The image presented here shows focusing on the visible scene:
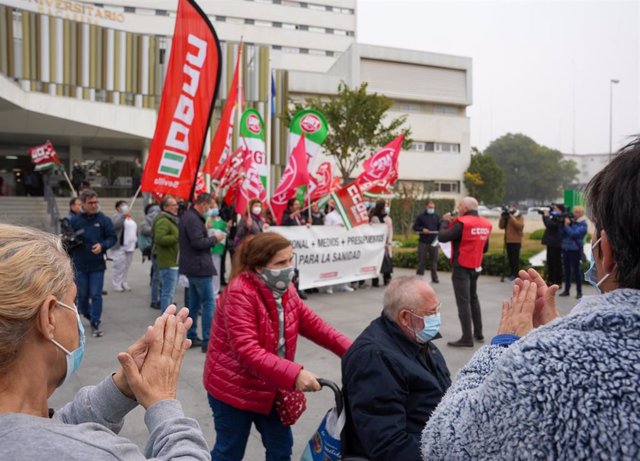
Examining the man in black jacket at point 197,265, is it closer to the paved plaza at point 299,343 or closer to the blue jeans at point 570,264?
the paved plaza at point 299,343

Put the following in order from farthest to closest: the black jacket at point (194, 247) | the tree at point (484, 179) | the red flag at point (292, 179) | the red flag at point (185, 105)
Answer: the tree at point (484, 179)
the red flag at point (292, 179)
the black jacket at point (194, 247)
the red flag at point (185, 105)

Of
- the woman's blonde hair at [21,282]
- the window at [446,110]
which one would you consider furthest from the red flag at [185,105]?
the window at [446,110]

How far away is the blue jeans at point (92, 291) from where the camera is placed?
720 centimetres

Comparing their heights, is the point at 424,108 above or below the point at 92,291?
above

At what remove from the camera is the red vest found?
6973 millimetres

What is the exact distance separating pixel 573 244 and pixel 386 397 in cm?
967

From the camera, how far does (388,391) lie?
96.0 inches

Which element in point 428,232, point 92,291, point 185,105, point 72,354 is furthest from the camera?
point 428,232

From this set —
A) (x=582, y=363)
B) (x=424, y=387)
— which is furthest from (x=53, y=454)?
(x=424, y=387)

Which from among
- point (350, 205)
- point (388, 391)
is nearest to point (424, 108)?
point (350, 205)

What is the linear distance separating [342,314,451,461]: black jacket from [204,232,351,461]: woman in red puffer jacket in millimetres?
390

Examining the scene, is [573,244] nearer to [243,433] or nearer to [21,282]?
[243,433]

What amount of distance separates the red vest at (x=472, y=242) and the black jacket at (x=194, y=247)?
10.9 ft

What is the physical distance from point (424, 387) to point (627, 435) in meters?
1.64
